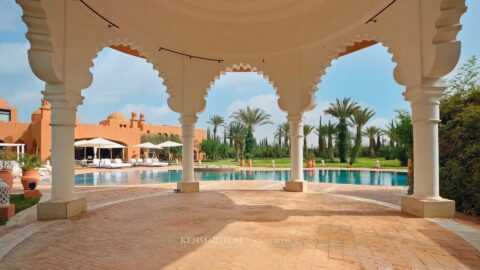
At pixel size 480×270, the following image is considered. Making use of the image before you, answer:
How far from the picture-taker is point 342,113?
29.5 m

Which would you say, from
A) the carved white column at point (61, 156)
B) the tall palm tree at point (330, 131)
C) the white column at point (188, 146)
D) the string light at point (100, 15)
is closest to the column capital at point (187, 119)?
the white column at point (188, 146)

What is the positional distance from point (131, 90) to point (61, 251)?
49628 mm

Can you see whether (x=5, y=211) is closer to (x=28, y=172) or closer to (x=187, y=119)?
(x=28, y=172)

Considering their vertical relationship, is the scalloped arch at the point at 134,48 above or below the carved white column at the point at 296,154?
above

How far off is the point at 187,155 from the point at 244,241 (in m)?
5.55

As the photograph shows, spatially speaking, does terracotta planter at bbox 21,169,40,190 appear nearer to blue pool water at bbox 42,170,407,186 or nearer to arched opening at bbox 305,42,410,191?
blue pool water at bbox 42,170,407,186

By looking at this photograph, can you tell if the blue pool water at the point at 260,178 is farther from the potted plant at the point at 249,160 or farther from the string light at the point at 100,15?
the string light at the point at 100,15

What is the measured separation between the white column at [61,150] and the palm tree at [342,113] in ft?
89.7

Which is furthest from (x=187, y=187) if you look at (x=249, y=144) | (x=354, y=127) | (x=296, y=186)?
(x=249, y=144)

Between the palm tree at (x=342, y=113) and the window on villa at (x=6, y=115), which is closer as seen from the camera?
the palm tree at (x=342, y=113)

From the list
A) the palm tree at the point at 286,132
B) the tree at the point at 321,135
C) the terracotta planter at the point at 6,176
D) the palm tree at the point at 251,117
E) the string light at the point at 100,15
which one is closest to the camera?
the string light at the point at 100,15

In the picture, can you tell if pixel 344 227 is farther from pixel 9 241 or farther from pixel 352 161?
pixel 352 161

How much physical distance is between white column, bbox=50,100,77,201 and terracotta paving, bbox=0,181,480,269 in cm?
72

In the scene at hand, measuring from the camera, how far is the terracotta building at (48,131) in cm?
2623
